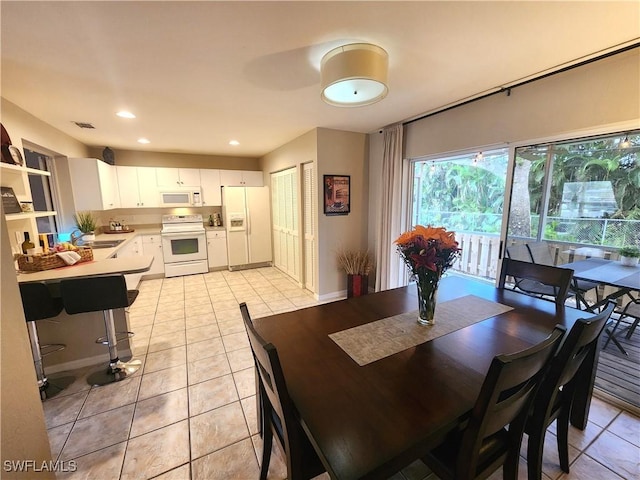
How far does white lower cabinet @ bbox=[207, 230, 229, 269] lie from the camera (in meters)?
5.31

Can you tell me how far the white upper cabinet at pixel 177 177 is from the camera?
4972mm

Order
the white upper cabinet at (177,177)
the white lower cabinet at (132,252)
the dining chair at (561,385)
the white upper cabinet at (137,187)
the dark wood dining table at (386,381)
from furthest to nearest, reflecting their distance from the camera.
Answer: the white upper cabinet at (177,177) < the white upper cabinet at (137,187) < the white lower cabinet at (132,252) < the dining chair at (561,385) < the dark wood dining table at (386,381)

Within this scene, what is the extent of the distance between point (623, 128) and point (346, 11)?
80.3 inches

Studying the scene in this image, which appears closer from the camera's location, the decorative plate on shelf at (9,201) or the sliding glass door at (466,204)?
the decorative plate on shelf at (9,201)

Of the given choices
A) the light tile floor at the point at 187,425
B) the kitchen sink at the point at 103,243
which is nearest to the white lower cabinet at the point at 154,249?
the kitchen sink at the point at 103,243

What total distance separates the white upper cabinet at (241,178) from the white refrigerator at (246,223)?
35 cm

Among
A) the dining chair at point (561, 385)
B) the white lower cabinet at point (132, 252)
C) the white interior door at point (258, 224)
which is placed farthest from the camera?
the white interior door at point (258, 224)

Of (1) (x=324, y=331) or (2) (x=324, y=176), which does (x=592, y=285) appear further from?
(2) (x=324, y=176)

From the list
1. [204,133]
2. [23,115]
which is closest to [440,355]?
[204,133]

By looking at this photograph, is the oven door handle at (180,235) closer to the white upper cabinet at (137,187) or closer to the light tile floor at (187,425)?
the white upper cabinet at (137,187)

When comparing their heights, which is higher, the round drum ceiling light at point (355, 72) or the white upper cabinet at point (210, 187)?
the round drum ceiling light at point (355, 72)

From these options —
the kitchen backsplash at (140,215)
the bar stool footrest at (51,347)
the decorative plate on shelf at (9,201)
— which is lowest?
the bar stool footrest at (51,347)

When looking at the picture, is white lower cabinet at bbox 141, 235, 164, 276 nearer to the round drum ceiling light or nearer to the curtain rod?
the round drum ceiling light

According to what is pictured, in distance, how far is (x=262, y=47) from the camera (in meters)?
1.65
